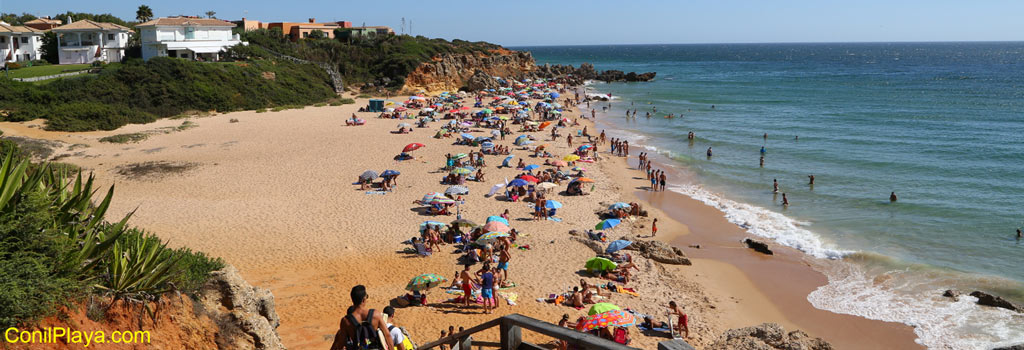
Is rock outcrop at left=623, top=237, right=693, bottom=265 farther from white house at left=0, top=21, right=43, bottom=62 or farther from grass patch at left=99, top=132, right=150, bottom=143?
white house at left=0, top=21, right=43, bottom=62

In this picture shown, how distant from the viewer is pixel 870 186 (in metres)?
24.1

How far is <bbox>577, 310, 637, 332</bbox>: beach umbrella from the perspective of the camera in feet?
33.6

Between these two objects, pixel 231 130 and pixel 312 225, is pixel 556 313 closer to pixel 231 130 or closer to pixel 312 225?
pixel 312 225

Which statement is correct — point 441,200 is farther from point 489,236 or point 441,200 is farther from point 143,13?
point 143,13

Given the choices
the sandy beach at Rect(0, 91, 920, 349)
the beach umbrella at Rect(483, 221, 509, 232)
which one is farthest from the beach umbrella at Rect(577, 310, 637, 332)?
the beach umbrella at Rect(483, 221, 509, 232)

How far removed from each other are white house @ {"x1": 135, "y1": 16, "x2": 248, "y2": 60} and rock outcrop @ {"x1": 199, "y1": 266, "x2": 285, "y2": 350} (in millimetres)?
45275

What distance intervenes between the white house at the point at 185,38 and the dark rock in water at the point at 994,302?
1931 inches

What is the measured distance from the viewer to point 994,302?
43.9ft

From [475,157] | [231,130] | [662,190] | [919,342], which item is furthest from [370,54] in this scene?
[919,342]

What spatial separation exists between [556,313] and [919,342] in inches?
268

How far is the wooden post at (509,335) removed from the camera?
474 centimetres

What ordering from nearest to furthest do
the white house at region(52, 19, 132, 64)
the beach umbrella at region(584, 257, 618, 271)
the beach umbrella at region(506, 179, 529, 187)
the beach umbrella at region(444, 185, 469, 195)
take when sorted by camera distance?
the beach umbrella at region(584, 257, 618, 271)
the beach umbrella at region(444, 185, 469, 195)
the beach umbrella at region(506, 179, 529, 187)
the white house at region(52, 19, 132, 64)

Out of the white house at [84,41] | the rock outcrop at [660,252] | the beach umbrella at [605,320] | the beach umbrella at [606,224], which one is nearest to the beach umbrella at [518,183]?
the beach umbrella at [606,224]

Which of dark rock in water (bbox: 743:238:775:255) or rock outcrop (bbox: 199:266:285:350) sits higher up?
rock outcrop (bbox: 199:266:285:350)
